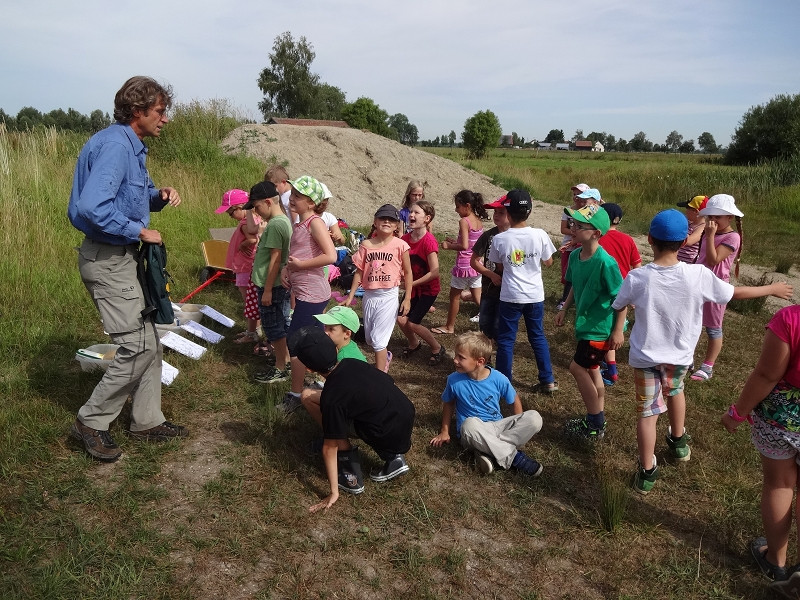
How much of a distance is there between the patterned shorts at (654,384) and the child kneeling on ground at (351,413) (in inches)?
56.7

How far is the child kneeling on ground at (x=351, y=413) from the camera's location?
331 cm

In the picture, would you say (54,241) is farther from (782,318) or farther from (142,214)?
(782,318)

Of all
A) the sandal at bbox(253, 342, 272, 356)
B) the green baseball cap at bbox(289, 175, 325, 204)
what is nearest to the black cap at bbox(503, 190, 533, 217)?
the green baseball cap at bbox(289, 175, 325, 204)

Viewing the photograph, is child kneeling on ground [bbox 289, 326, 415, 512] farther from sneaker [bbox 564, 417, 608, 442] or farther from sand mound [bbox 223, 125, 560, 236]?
sand mound [bbox 223, 125, 560, 236]

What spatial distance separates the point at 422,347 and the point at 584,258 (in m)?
2.52

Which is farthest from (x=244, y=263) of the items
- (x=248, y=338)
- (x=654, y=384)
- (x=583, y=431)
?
(x=654, y=384)

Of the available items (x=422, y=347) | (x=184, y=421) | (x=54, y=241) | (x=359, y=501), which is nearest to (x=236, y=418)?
(x=184, y=421)

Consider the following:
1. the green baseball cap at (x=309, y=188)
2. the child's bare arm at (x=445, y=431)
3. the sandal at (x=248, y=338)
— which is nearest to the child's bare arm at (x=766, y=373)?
the child's bare arm at (x=445, y=431)

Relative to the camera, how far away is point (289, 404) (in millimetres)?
4453

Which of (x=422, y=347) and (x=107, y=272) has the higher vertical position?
(x=107, y=272)

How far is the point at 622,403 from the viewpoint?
4.96 metres

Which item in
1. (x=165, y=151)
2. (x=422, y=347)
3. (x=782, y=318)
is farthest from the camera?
(x=165, y=151)

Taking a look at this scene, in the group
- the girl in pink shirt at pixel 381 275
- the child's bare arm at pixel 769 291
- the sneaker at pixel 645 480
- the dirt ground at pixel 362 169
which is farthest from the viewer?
the dirt ground at pixel 362 169

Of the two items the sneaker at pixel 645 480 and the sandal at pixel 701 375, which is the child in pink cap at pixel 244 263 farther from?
the sandal at pixel 701 375
